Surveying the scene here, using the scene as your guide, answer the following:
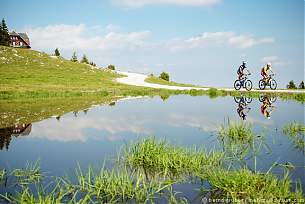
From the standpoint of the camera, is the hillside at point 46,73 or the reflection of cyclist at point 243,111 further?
the hillside at point 46,73

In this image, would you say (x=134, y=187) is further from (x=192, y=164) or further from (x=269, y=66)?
(x=269, y=66)

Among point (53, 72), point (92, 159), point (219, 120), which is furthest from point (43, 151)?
point (53, 72)

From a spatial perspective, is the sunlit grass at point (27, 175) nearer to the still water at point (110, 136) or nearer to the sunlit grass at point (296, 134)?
the still water at point (110, 136)

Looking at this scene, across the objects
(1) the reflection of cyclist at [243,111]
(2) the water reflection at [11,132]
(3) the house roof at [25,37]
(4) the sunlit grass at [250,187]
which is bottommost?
(2) the water reflection at [11,132]

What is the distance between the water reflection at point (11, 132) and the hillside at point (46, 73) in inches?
1204

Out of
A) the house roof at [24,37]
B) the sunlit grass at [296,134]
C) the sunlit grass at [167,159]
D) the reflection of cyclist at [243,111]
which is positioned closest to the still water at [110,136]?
the reflection of cyclist at [243,111]

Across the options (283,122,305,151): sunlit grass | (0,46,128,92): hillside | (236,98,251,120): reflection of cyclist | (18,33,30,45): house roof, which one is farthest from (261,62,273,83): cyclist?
(18,33,30,45): house roof

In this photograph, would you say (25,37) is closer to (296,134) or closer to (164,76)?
(164,76)

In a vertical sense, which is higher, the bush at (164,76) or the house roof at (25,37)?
the house roof at (25,37)

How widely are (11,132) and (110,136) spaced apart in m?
4.83

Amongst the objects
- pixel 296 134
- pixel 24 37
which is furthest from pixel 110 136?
pixel 24 37

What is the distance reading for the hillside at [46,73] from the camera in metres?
52.9

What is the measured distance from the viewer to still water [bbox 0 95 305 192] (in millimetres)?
11219

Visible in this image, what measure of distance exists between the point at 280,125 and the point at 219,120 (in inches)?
140
